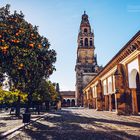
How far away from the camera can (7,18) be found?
12422mm

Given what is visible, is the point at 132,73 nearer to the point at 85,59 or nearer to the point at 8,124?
the point at 8,124

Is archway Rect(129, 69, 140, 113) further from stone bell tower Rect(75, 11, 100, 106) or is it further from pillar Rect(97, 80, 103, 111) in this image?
stone bell tower Rect(75, 11, 100, 106)

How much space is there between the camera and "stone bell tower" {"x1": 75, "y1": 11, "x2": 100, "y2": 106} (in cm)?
7919

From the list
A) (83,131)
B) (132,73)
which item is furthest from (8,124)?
(132,73)

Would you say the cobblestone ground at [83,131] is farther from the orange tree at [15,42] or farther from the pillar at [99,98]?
the pillar at [99,98]

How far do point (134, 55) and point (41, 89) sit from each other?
18173 mm

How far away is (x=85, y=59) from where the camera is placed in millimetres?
80250

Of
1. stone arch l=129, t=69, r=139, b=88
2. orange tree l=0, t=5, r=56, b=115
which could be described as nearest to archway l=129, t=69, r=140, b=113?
stone arch l=129, t=69, r=139, b=88

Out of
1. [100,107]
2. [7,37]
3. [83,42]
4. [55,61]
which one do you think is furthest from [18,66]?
[83,42]

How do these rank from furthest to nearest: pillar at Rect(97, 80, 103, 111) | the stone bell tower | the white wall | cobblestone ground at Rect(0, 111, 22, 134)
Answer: the stone bell tower < pillar at Rect(97, 80, 103, 111) < the white wall < cobblestone ground at Rect(0, 111, 22, 134)

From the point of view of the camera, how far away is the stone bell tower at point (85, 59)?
7919 cm

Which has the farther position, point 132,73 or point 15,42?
point 132,73

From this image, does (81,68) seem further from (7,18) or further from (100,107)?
(7,18)

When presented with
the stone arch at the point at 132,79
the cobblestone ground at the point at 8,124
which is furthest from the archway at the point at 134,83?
the cobblestone ground at the point at 8,124
